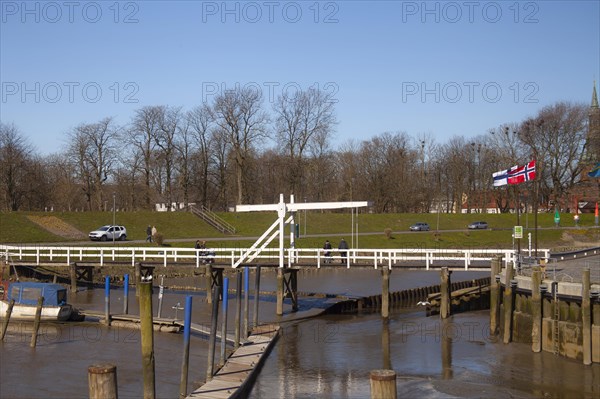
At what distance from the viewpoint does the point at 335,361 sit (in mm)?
24141

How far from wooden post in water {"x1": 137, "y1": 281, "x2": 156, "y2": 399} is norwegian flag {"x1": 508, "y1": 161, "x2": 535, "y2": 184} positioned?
2683cm

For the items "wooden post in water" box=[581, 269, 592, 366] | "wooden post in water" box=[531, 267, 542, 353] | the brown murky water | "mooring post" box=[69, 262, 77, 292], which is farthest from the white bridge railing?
"wooden post in water" box=[581, 269, 592, 366]

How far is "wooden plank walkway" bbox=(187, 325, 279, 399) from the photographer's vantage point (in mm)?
18108

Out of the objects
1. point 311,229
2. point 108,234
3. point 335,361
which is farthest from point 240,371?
point 311,229

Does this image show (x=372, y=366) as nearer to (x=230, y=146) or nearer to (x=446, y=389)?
(x=446, y=389)

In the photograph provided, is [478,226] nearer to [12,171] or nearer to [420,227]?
[420,227]

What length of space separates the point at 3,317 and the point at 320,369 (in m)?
14.3

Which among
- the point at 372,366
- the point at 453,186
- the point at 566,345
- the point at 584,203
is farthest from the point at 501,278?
the point at 584,203

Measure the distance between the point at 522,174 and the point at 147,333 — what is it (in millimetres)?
27691

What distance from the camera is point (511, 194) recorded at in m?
107

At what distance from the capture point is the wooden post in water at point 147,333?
51.4 ft

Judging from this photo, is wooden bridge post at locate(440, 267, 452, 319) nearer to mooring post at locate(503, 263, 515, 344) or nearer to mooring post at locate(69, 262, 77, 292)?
mooring post at locate(503, 263, 515, 344)

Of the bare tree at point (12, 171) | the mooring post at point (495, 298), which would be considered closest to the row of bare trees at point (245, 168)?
the bare tree at point (12, 171)

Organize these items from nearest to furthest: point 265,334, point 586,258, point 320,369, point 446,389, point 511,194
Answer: point 446,389, point 320,369, point 265,334, point 586,258, point 511,194
